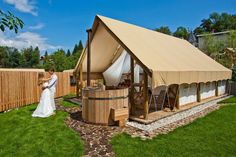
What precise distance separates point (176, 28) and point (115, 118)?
69.0 metres

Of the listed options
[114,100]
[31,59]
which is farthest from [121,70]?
[31,59]

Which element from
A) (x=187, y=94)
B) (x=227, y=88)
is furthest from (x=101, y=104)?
(x=227, y=88)

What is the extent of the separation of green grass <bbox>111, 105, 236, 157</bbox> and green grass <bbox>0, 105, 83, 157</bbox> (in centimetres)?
135

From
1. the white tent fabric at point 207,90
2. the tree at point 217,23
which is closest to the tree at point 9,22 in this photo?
the white tent fabric at point 207,90

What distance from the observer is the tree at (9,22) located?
2.03m

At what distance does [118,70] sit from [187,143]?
24.5 ft

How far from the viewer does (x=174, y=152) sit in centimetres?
570

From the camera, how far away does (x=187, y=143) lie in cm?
635

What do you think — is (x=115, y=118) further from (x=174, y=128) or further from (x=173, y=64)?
(x=173, y=64)

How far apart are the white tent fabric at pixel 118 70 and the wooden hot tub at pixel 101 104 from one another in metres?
4.80

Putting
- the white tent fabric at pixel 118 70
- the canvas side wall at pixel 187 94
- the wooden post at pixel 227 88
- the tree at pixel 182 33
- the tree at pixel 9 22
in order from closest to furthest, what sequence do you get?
the tree at pixel 9 22 → the canvas side wall at pixel 187 94 → the white tent fabric at pixel 118 70 → the wooden post at pixel 227 88 → the tree at pixel 182 33

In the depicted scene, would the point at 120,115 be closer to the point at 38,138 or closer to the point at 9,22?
the point at 38,138

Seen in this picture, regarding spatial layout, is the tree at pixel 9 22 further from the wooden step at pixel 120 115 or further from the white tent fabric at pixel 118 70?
the white tent fabric at pixel 118 70

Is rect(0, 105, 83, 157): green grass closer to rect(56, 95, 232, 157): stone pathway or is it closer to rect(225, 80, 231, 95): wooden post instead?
rect(56, 95, 232, 157): stone pathway
